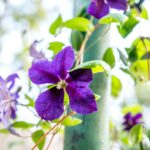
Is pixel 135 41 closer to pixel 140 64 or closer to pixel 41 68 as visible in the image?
pixel 140 64

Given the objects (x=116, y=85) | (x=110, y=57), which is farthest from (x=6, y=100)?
(x=116, y=85)

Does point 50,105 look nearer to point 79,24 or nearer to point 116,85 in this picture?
point 79,24

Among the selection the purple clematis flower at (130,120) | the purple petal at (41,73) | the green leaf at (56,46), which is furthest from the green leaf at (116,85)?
the purple petal at (41,73)

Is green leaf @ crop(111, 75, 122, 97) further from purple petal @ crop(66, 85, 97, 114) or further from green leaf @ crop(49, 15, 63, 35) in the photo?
purple petal @ crop(66, 85, 97, 114)

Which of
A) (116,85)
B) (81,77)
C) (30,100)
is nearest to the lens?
(81,77)

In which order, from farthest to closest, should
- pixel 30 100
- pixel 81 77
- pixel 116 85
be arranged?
1. pixel 116 85
2. pixel 30 100
3. pixel 81 77

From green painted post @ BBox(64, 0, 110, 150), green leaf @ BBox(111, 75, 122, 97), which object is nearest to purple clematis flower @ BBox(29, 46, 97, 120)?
green painted post @ BBox(64, 0, 110, 150)
